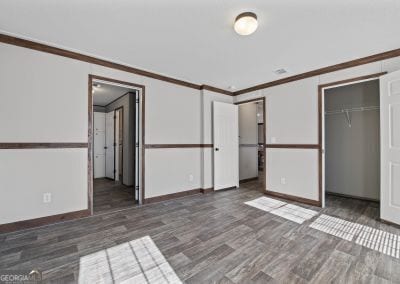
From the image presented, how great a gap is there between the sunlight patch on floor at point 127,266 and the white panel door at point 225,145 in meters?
2.53

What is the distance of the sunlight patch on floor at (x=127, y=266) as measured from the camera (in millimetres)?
1496

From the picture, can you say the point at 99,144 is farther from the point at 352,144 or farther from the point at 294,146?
the point at 352,144

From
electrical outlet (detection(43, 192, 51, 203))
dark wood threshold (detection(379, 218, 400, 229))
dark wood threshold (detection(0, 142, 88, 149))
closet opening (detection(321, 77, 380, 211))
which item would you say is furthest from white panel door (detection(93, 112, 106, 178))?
dark wood threshold (detection(379, 218, 400, 229))

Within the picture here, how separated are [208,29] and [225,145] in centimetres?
269

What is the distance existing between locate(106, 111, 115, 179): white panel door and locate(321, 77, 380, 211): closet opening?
563 centimetres

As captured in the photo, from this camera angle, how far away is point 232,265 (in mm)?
1676

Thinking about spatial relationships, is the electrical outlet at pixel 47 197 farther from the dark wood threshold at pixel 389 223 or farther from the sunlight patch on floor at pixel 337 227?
the dark wood threshold at pixel 389 223

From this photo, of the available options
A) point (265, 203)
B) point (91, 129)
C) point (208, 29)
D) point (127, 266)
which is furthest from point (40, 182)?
point (265, 203)

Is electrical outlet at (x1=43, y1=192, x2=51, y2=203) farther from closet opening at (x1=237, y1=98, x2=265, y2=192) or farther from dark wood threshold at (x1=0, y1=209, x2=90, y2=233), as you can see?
closet opening at (x1=237, y1=98, x2=265, y2=192)

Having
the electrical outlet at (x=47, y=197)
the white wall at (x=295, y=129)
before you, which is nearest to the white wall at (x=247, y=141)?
the white wall at (x=295, y=129)

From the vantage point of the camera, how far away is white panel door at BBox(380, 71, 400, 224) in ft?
7.97

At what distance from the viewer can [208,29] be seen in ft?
7.02

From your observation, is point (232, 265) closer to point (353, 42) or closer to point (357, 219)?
point (357, 219)

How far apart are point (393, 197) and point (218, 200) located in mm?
2510
